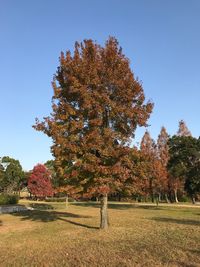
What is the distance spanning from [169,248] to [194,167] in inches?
1423

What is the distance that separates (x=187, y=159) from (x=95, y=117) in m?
31.3

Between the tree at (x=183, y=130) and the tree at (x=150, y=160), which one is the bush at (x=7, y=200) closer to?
the tree at (x=150, y=160)

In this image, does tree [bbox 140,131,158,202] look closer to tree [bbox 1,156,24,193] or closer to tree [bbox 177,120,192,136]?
tree [bbox 177,120,192,136]

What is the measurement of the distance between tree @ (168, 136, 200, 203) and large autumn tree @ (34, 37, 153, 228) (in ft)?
91.2

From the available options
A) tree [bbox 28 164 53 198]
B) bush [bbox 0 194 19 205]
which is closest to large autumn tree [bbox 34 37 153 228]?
bush [bbox 0 194 19 205]

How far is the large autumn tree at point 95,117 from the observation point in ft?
63.5

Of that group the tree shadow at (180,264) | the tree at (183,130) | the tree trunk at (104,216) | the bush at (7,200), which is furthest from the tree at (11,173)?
the tree shadow at (180,264)

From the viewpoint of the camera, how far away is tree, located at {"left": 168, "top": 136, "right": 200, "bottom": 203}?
152 ft

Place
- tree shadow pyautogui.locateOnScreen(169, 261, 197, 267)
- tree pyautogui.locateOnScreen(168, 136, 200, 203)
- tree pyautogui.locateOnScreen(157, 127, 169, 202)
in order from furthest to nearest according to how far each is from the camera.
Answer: tree pyautogui.locateOnScreen(157, 127, 169, 202) < tree pyautogui.locateOnScreen(168, 136, 200, 203) < tree shadow pyautogui.locateOnScreen(169, 261, 197, 267)

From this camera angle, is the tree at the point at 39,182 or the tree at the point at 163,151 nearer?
Answer: the tree at the point at 163,151

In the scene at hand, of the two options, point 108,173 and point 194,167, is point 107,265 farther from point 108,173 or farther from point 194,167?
point 194,167

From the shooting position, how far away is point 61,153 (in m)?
20.0

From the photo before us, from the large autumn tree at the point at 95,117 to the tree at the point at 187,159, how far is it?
27.8 metres

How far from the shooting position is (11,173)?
95188 millimetres
